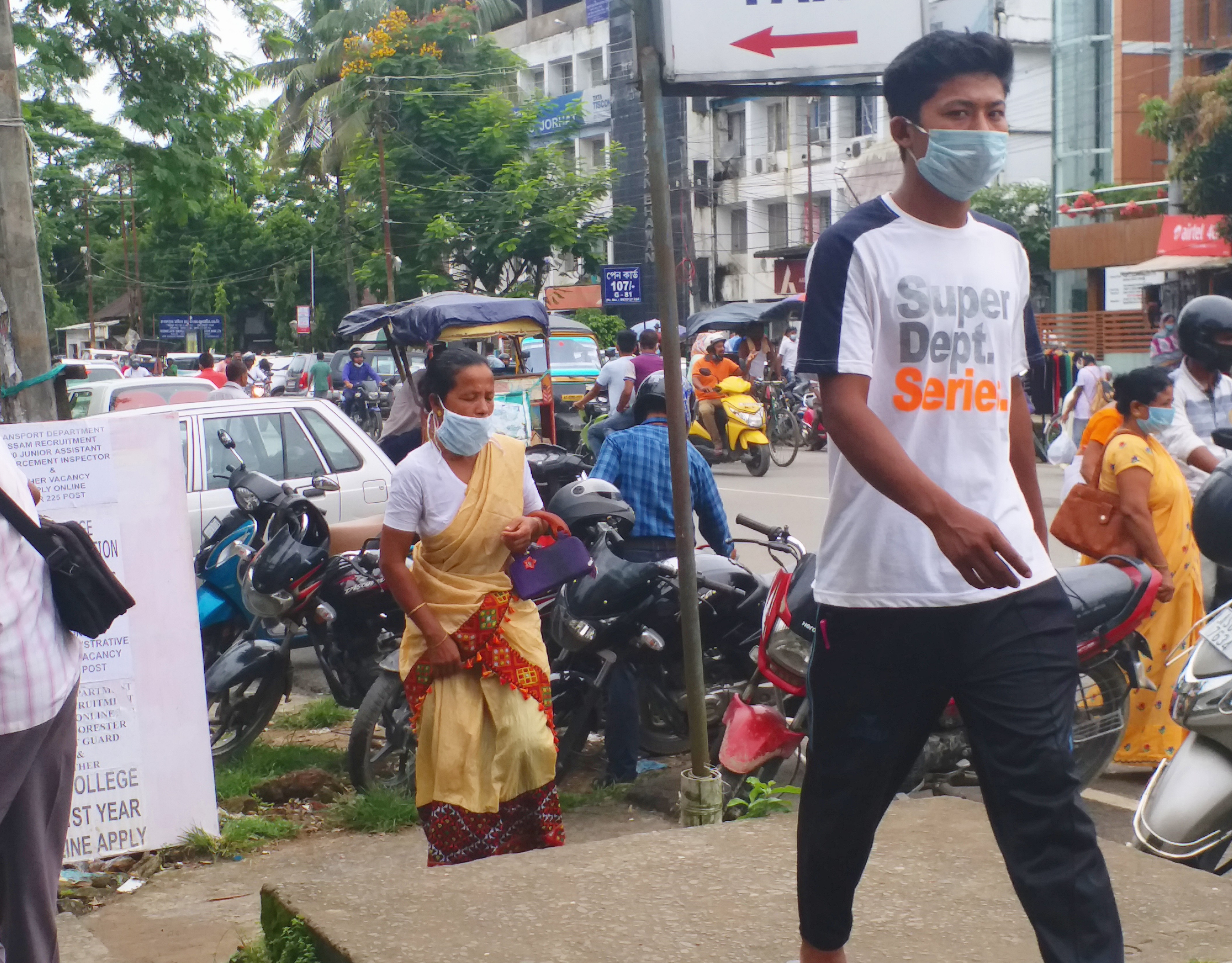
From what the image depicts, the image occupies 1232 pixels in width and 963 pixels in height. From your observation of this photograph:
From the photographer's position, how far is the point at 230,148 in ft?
33.0

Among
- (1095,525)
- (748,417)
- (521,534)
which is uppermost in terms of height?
(521,534)

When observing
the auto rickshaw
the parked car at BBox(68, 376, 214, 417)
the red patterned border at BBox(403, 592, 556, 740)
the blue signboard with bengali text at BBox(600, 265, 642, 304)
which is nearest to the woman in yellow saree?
the red patterned border at BBox(403, 592, 556, 740)

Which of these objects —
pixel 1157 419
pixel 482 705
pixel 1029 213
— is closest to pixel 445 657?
pixel 482 705

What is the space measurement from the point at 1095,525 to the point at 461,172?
28.5 m

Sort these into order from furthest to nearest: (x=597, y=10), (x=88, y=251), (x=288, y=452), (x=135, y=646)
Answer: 1. (x=88, y=251)
2. (x=597, y=10)
3. (x=288, y=452)
4. (x=135, y=646)

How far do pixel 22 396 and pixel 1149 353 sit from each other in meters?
22.3

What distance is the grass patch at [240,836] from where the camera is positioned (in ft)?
16.2

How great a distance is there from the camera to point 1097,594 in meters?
4.71

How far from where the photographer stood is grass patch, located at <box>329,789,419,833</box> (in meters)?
5.31

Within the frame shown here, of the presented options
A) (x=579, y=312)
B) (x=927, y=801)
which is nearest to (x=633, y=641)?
(x=927, y=801)

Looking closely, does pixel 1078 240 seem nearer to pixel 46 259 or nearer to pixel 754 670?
pixel 754 670

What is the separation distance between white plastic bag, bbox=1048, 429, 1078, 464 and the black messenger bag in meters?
7.42

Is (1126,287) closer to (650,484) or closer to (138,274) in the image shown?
(650,484)

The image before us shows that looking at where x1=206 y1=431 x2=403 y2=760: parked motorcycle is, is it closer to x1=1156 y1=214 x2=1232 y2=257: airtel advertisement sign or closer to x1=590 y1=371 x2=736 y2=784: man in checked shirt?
x1=590 y1=371 x2=736 y2=784: man in checked shirt
